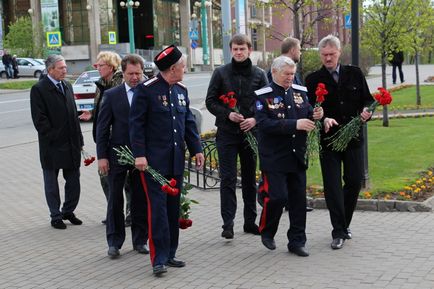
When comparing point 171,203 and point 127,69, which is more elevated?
point 127,69

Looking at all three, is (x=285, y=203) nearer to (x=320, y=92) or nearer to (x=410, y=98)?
(x=320, y=92)

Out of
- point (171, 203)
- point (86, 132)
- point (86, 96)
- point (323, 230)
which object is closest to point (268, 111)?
point (171, 203)

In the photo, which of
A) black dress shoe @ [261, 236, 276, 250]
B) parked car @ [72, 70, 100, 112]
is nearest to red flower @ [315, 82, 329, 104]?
black dress shoe @ [261, 236, 276, 250]

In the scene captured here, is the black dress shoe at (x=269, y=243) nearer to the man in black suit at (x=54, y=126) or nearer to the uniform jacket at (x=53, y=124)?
the man in black suit at (x=54, y=126)

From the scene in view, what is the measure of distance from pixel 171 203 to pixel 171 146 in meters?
0.51

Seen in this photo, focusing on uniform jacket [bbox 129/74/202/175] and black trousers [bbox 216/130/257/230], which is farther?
black trousers [bbox 216/130/257/230]

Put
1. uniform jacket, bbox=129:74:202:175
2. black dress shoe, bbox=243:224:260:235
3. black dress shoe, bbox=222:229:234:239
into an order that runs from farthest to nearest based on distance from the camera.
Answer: black dress shoe, bbox=243:224:260:235
black dress shoe, bbox=222:229:234:239
uniform jacket, bbox=129:74:202:175

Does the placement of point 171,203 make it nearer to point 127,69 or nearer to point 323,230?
point 127,69

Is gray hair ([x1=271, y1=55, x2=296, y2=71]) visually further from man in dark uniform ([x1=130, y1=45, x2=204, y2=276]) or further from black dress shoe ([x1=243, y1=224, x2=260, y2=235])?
black dress shoe ([x1=243, y1=224, x2=260, y2=235])

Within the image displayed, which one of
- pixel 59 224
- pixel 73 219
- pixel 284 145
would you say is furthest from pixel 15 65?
pixel 284 145

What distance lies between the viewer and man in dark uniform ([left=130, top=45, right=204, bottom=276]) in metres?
6.68

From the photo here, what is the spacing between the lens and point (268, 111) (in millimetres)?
7160

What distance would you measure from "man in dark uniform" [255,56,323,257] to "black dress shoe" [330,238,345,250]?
32cm

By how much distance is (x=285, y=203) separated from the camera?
7.32 metres
